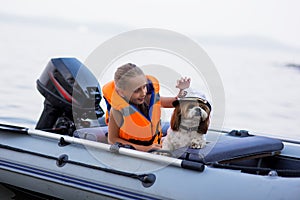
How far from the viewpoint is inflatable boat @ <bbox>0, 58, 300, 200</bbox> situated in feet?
7.83

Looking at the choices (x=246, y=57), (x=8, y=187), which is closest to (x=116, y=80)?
(x=8, y=187)

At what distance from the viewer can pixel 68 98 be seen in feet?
10.4

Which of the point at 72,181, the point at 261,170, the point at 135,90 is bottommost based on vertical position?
the point at 72,181

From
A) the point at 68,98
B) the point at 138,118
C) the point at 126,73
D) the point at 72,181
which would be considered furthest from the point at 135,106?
the point at 68,98

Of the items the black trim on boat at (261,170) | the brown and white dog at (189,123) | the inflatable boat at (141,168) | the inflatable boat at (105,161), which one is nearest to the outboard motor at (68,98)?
the inflatable boat at (105,161)

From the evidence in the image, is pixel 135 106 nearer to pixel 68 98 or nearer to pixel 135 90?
pixel 135 90

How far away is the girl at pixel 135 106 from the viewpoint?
2.59 m

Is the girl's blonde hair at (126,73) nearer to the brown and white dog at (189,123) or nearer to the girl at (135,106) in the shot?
the girl at (135,106)

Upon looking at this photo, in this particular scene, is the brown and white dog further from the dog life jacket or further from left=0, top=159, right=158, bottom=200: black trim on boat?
left=0, top=159, right=158, bottom=200: black trim on boat

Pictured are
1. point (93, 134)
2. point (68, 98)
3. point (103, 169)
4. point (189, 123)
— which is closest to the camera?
point (189, 123)

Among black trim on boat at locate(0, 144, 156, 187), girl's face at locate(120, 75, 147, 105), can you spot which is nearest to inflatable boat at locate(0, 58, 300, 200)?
black trim on boat at locate(0, 144, 156, 187)

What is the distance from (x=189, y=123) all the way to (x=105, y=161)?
44 centimetres

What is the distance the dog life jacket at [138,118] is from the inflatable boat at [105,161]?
9 centimetres

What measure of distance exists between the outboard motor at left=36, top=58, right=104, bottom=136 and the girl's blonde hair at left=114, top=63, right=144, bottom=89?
580mm
